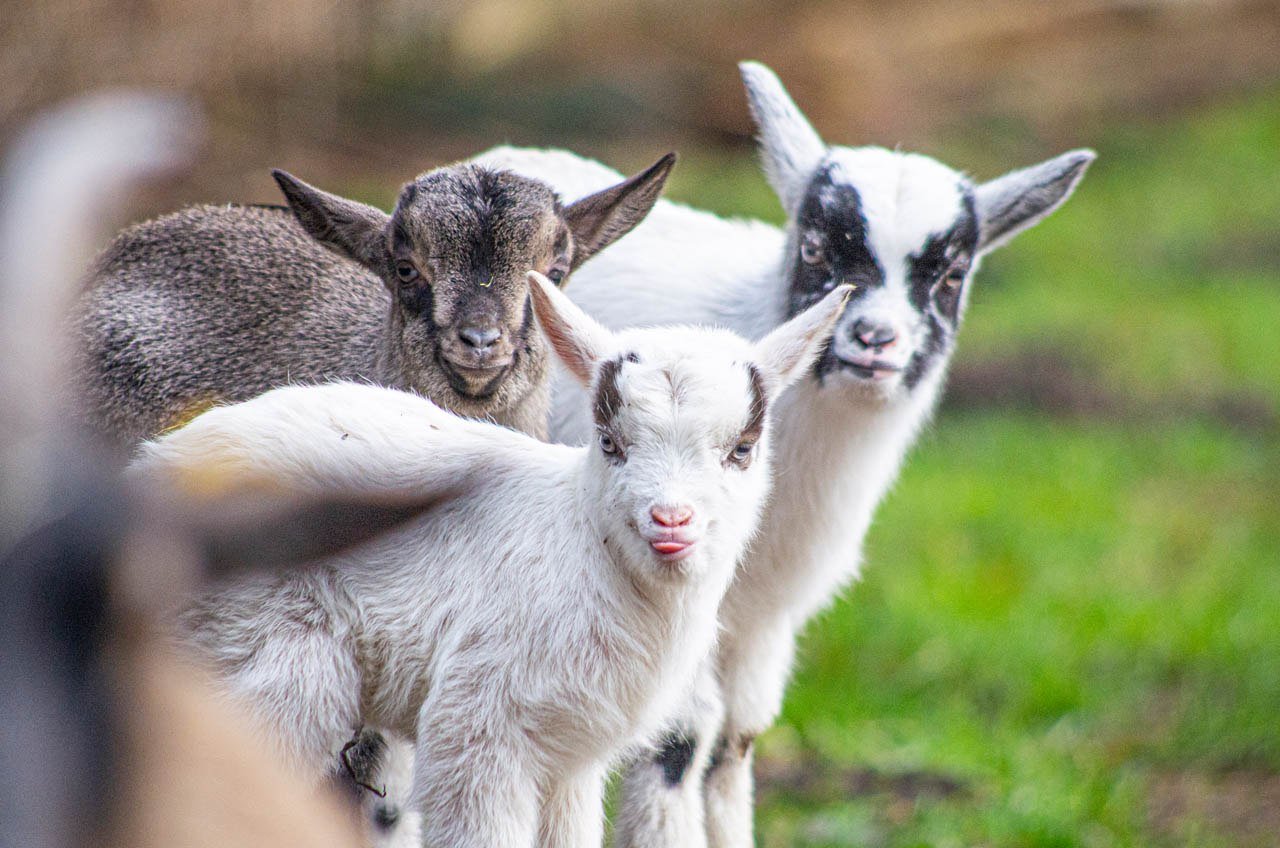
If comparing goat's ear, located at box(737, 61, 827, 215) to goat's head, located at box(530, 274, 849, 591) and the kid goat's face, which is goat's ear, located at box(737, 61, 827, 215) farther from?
the kid goat's face

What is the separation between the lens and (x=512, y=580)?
3682 mm


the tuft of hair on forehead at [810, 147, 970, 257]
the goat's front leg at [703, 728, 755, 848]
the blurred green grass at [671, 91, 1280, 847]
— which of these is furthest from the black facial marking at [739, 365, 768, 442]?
the blurred green grass at [671, 91, 1280, 847]

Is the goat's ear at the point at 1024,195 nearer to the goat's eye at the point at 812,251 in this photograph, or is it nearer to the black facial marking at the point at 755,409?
the goat's eye at the point at 812,251

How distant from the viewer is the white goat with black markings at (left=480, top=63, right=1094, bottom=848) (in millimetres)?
4656

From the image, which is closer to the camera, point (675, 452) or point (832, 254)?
point (675, 452)

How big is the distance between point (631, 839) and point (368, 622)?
1.37 meters

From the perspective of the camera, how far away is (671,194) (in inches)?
512

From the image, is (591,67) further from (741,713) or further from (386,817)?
(386,817)

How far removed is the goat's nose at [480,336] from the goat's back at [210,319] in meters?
0.52

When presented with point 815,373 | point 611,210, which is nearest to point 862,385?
point 815,373

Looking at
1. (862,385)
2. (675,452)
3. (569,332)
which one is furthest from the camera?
(862,385)

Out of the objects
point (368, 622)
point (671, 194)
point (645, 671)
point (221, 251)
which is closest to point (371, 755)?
point (368, 622)

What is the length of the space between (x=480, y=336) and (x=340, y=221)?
0.56 m

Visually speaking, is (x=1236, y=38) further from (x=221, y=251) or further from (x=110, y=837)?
(x=110, y=837)
